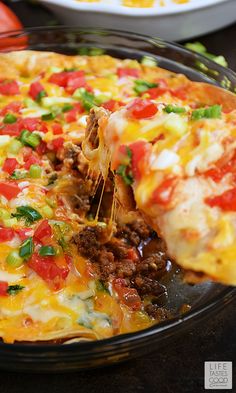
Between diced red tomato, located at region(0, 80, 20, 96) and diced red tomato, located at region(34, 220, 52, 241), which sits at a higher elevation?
diced red tomato, located at region(0, 80, 20, 96)

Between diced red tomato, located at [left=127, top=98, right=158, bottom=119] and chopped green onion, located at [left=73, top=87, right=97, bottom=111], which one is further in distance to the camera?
chopped green onion, located at [left=73, top=87, right=97, bottom=111]

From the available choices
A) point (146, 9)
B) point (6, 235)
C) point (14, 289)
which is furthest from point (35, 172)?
point (146, 9)

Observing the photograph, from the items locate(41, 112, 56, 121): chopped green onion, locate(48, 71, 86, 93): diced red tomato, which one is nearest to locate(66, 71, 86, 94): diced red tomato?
locate(48, 71, 86, 93): diced red tomato

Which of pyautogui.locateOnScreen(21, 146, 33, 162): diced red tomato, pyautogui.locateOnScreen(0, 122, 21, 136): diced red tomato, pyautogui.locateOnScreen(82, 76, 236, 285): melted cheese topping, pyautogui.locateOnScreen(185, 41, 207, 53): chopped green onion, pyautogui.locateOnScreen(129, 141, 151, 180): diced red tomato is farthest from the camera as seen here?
pyautogui.locateOnScreen(185, 41, 207, 53): chopped green onion

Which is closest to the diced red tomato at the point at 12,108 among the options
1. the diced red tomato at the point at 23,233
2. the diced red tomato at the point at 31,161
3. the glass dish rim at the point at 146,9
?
the diced red tomato at the point at 31,161

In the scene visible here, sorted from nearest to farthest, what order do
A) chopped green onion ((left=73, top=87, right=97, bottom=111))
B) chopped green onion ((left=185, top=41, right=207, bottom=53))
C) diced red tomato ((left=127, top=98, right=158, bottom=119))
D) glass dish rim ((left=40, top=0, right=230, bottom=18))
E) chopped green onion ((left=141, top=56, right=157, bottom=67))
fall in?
diced red tomato ((left=127, top=98, right=158, bottom=119)), chopped green onion ((left=73, top=87, right=97, bottom=111)), chopped green onion ((left=141, top=56, right=157, bottom=67)), glass dish rim ((left=40, top=0, right=230, bottom=18)), chopped green onion ((left=185, top=41, right=207, bottom=53))

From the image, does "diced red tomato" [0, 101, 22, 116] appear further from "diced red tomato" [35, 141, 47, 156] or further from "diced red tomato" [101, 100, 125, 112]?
"diced red tomato" [101, 100, 125, 112]

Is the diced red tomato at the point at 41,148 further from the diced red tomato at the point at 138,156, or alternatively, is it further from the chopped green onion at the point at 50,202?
the diced red tomato at the point at 138,156

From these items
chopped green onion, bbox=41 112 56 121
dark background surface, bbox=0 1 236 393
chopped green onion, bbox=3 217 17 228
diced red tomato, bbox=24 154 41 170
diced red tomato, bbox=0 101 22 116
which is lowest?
dark background surface, bbox=0 1 236 393
